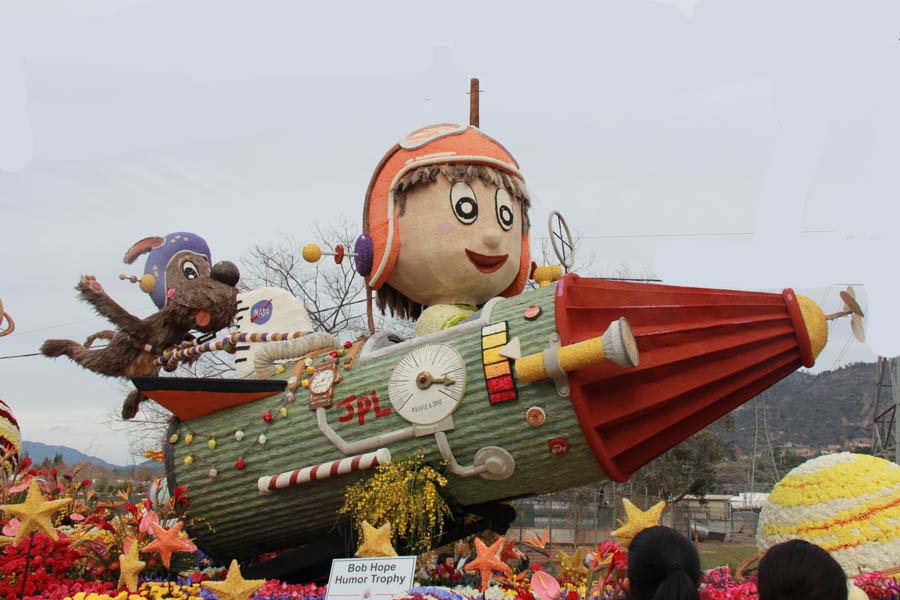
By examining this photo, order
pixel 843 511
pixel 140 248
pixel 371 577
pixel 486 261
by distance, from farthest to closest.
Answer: pixel 140 248, pixel 486 261, pixel 843 511, pixel 371 577

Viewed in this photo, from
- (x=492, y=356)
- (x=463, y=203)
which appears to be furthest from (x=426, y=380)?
(x=463, y=203)

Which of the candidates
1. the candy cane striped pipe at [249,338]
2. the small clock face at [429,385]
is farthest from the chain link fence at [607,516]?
the small clock face at [429,385]

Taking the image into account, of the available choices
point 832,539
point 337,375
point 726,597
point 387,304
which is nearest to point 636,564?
point 726,597

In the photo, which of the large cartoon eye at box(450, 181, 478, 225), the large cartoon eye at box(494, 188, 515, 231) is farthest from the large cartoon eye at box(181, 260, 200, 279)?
the large cartoon eye at box(494, 188, 515, 231)

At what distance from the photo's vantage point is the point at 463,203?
6.42 metres

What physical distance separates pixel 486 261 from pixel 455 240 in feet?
0.99

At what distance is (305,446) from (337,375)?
0.54m

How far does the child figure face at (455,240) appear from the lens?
6395mm

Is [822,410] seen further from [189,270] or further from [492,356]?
[492,356]

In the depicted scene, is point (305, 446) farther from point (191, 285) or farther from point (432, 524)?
point (191, 285)

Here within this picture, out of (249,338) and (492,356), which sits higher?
(249,338)

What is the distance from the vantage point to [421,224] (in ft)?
21.2

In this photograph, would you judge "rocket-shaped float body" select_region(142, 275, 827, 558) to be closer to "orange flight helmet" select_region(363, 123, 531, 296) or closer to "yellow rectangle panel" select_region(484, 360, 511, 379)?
"yellow rectangle panel" select_region(484, 360, 511, 379)

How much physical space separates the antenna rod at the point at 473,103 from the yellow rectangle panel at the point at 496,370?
10.9 feet
